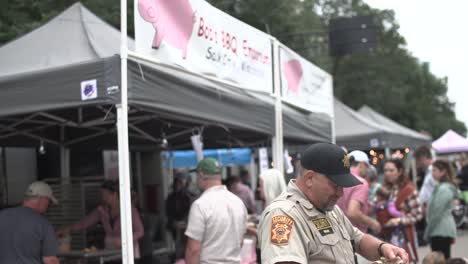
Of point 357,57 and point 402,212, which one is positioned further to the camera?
point 357,57

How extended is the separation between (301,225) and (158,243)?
30.1ft

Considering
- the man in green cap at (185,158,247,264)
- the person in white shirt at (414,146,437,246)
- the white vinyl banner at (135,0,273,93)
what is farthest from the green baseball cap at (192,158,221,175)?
the person in white shirt at (414,146,437,246)

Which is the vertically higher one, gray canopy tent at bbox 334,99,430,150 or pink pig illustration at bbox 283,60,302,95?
pink pig illustration at bbox 283,60,302,95

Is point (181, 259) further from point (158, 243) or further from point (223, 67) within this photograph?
point (158, 243)

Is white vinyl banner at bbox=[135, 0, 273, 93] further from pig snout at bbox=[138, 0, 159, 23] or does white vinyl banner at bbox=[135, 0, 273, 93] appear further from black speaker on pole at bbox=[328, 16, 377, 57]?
black speaker on pole at bbox=[328, 16, 377, 57]

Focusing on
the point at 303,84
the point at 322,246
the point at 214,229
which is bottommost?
the point at 214,229

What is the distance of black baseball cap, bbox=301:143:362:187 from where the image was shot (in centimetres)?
290

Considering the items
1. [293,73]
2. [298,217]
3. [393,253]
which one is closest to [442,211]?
[293,73]

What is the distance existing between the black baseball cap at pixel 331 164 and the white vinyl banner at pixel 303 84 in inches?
176

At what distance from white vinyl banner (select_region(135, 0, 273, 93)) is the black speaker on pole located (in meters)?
14.3

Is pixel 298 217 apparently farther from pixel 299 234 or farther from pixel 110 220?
pixel 110 220

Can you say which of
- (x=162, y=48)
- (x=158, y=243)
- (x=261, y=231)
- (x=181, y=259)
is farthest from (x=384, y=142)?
(x=261, y=231)

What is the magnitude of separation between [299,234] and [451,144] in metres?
19.4

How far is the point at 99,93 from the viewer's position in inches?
179
